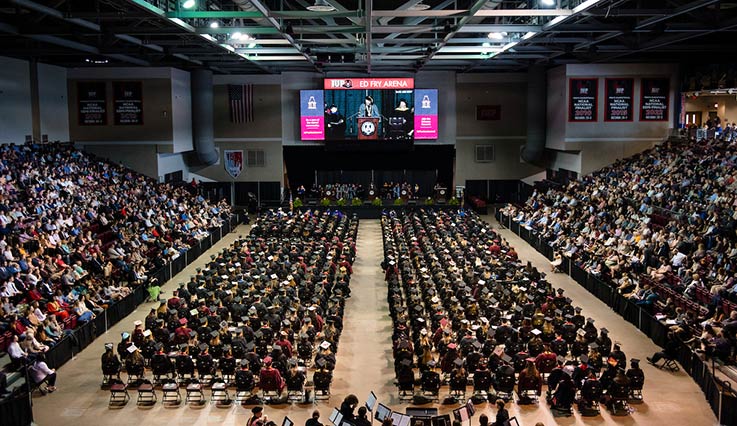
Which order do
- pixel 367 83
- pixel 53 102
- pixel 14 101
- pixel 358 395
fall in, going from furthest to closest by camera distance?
1. pixel 367 83
2. pixel 53 102
3. pixel 14 101
4. pixel 358 395

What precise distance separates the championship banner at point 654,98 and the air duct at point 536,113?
628cm

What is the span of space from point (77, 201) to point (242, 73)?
20047 millimetres

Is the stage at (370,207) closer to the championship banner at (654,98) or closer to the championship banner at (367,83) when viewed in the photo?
the championship banner at (367,83)

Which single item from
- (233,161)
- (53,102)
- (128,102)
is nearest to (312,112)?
(233,161)

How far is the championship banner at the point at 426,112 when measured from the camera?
154 feet

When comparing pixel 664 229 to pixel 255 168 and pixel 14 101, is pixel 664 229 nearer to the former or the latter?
pixel 255 168

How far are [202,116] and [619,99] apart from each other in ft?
86.3

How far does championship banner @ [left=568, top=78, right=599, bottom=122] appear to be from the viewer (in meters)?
41.8

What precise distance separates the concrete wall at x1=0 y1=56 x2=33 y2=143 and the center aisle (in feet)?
62.3

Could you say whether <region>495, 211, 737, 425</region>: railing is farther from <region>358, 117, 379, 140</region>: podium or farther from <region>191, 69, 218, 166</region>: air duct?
<region>191, 69, 218, 166</region>: air duct

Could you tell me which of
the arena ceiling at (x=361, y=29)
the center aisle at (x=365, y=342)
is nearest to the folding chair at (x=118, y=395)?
the center aisle at (x=365, y=342)

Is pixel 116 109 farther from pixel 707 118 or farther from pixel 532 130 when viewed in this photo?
pixel 707 118

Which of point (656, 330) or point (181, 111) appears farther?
point (181, 111)

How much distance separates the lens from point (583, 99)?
4197 centimetres
